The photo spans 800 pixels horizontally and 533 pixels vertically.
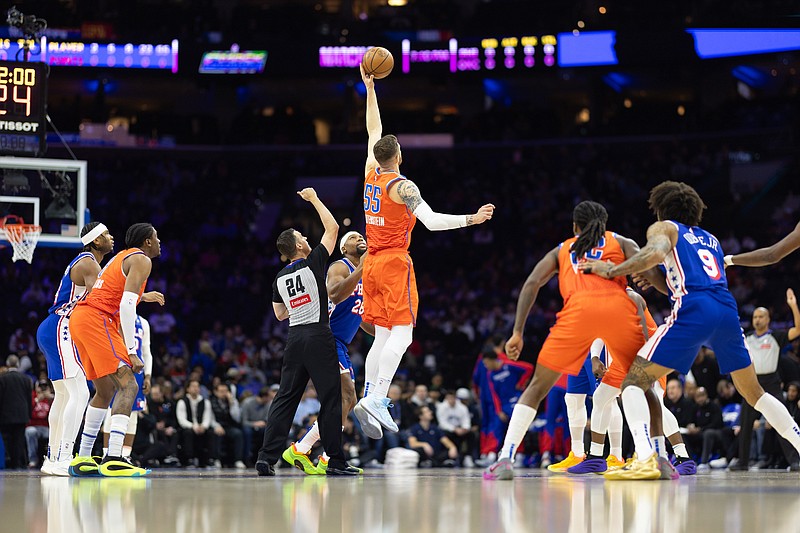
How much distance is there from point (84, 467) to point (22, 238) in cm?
692

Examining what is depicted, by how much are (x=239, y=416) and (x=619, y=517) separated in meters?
14.4

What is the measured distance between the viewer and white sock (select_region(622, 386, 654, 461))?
7656mm

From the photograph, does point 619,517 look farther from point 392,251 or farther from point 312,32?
point 312,32

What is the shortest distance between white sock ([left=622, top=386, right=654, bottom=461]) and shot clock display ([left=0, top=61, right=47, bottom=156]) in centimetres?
1084

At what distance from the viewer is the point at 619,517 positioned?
486 centimetres

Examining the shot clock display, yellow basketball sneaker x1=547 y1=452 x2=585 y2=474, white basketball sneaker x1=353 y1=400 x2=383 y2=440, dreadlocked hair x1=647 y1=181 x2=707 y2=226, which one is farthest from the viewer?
the shot clock display

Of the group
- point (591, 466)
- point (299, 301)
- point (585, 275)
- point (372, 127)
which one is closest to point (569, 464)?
point (591, 466)

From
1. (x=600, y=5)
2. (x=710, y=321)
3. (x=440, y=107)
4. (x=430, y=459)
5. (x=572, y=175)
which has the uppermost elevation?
(x=600, y=5)

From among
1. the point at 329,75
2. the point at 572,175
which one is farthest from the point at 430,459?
the point at 329,75

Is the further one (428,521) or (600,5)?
(600,5)

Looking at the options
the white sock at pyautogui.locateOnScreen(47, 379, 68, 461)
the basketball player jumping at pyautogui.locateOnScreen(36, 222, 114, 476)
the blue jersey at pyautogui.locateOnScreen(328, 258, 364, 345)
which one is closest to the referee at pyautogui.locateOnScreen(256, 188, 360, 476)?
the blue jersey at pyautogui.locateOnScreen(328, 258, 364, 345)

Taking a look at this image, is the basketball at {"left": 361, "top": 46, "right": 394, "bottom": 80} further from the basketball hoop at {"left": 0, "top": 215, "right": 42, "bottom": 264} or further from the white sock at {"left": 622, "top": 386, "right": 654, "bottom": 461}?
the basketball hoop at {"left": 0, "top": 215, "right": 42, "bottom": 264}

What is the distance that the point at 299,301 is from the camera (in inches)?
368

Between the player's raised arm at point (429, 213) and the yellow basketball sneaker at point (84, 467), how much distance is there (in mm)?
3791
